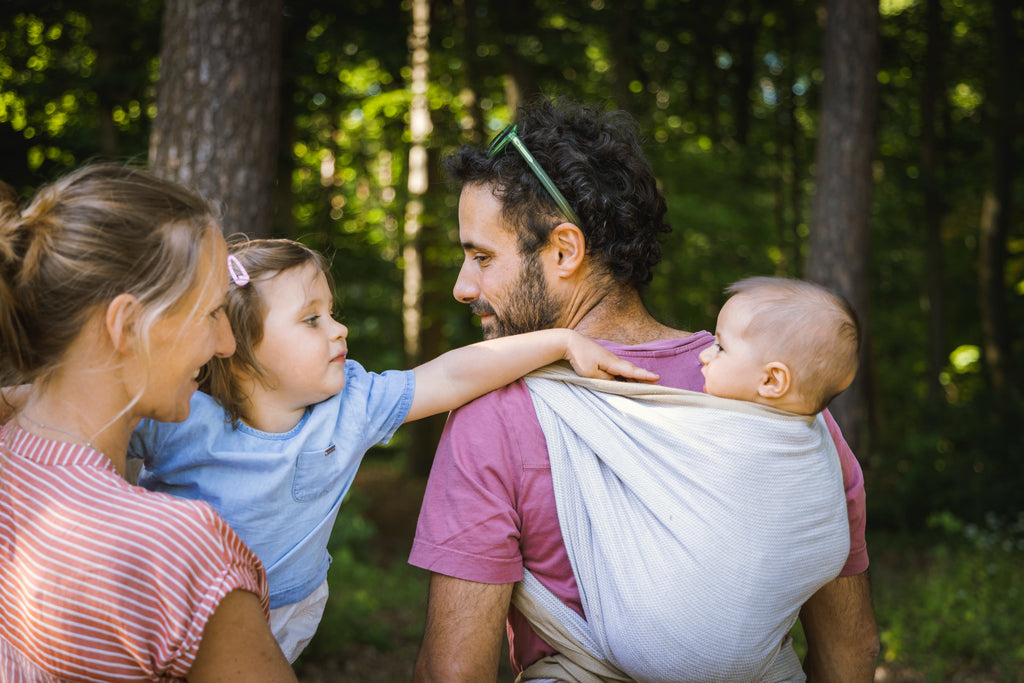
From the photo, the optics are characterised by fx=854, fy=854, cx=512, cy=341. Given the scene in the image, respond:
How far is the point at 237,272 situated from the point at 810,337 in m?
1.20

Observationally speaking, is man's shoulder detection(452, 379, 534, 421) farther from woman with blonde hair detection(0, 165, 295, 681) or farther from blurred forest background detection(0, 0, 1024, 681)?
blurred forest background detection(0, 0, 1024, 681)

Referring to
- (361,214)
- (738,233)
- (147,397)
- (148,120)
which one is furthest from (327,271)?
(738,233)

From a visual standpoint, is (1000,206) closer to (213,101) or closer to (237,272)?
(213,101)

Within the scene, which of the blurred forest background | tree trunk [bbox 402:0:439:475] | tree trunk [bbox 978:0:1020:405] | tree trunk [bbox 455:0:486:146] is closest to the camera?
the blurred forest background

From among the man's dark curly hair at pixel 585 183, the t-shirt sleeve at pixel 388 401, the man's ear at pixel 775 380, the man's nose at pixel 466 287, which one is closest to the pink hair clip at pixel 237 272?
the t-shirt sleeve at pixel 388 401

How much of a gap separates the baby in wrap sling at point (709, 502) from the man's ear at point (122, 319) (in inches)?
32.2

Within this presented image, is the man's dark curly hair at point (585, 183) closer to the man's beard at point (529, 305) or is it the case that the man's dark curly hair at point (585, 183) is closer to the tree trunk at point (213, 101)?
the man's beard at point (529, 305)

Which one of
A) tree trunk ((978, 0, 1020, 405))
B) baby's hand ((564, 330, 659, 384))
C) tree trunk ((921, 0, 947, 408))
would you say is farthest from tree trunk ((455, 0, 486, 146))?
baby's hand ((564, 330, 659, 384))

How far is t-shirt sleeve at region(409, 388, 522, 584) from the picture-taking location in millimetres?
1710

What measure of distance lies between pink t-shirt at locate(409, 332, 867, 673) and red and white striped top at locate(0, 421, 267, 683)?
1.48 ft

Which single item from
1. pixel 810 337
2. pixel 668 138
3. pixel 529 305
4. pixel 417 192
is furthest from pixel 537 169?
pixel 668 138

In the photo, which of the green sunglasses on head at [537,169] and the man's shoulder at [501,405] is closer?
the man's shoulder at [501,405]

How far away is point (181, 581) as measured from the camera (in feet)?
4.28

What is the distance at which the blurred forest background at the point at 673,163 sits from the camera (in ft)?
18.7
